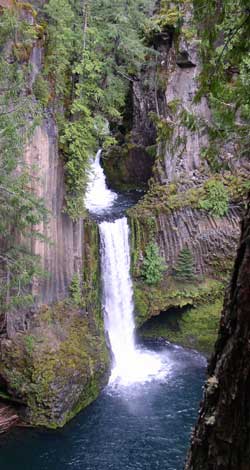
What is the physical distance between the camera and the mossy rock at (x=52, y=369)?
1230cm

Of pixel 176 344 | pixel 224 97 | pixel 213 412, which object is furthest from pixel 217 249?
pixel 213 412

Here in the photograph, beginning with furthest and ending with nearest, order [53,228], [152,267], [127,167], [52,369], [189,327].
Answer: [127,167] < [189,327] < [152,267] < [53,228] < [52,369]

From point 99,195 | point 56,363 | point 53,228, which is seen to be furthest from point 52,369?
point 99,195

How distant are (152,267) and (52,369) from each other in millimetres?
6139

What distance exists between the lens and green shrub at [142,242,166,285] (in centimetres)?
1720

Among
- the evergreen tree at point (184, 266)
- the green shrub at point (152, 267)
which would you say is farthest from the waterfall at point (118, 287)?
the evergreen tree at point (184, 266)

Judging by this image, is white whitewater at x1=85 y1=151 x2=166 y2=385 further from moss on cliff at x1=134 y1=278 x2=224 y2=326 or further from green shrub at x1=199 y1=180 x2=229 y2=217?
green shrub at x1=199 y1=180 x2=229 y2=217

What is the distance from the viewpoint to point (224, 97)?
5352 millimetres

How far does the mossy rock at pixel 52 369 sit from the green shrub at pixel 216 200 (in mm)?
6956

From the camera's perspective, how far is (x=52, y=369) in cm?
1250

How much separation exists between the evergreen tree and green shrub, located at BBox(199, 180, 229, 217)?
70.5 inches

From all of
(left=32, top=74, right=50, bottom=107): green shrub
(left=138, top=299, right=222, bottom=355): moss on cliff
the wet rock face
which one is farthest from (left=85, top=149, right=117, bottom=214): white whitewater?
(left=32, top=74, right=50, bottom=107): green shrub

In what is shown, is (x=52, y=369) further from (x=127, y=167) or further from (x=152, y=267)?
(x=127, y=167)

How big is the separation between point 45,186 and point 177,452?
8.24m
